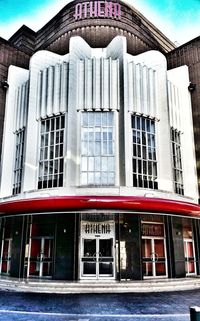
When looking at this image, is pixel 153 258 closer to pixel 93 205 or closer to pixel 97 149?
pixel 93 205

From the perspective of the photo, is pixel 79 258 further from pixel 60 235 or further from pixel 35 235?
pixel 35 235

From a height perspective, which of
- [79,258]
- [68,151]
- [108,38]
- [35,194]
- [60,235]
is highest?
[108,38]

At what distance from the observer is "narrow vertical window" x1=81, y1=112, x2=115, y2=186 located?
15.7 m

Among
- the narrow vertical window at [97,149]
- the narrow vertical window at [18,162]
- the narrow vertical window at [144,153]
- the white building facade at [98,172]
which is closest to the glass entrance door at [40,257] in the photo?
the white building facade at [98,172]

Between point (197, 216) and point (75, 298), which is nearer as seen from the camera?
point (75, 298)

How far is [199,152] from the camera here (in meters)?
19.5

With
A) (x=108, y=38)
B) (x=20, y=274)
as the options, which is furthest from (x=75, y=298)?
(x=108, y=38)

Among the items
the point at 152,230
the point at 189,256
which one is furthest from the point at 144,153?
the point at 189,256

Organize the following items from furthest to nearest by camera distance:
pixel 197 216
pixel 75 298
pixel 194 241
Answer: pixel 194 241 → pixel 197 216 → pixel 75 298

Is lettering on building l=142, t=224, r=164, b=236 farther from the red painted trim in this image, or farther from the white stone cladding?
the red painted trim

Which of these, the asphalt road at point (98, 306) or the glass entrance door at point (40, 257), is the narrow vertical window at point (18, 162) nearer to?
the glass entrance door at point (40, 257)

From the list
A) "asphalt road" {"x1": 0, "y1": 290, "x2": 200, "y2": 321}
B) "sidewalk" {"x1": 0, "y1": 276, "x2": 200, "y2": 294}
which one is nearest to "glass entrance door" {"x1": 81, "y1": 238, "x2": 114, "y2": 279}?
"sidewalk" {"x1": 0, "y1": 276, "x2": 200, "y2": 294}

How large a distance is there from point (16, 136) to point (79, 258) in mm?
9061

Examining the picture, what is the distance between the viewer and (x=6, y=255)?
56.2 ft
